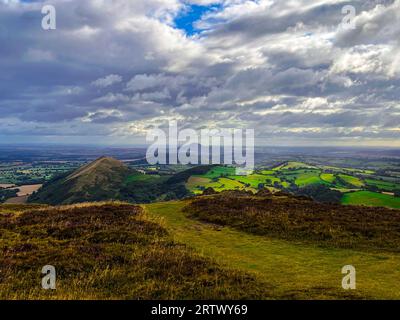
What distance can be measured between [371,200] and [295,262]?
6262cm

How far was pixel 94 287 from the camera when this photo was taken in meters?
14.1

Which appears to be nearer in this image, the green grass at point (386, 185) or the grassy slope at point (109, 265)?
the grassy slope at point (109, 265)

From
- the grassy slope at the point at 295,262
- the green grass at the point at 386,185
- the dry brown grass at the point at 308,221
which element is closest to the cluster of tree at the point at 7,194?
the dry brown grass at the point at 308,221

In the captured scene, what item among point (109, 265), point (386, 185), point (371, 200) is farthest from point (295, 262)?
point (386, 185)

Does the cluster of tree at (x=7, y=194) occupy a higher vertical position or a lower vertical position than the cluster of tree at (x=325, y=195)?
lower

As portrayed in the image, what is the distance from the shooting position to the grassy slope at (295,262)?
1379 centimetres

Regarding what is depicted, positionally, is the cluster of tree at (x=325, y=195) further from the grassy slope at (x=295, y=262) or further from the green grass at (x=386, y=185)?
the grassy slope at (x=295, y=262)

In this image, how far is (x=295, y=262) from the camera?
62.8 ft

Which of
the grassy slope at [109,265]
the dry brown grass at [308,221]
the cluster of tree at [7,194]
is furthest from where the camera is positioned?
the cluster of tree at [7,194]

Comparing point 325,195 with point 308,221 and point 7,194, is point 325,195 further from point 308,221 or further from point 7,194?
point 7,194

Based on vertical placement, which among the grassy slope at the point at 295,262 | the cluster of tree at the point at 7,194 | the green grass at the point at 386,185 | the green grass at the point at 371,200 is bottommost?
the cluster of tree at the point at 7,194

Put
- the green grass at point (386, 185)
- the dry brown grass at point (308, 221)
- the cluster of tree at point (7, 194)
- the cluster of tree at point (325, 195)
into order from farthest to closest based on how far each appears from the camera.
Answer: the cluster of tree at point (7, 194)
the green grass at point (386, 185)
the cluster of tree at point (325, 195)
the dry brown grass at point (308, 221)

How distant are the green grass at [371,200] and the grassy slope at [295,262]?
50563 mm
